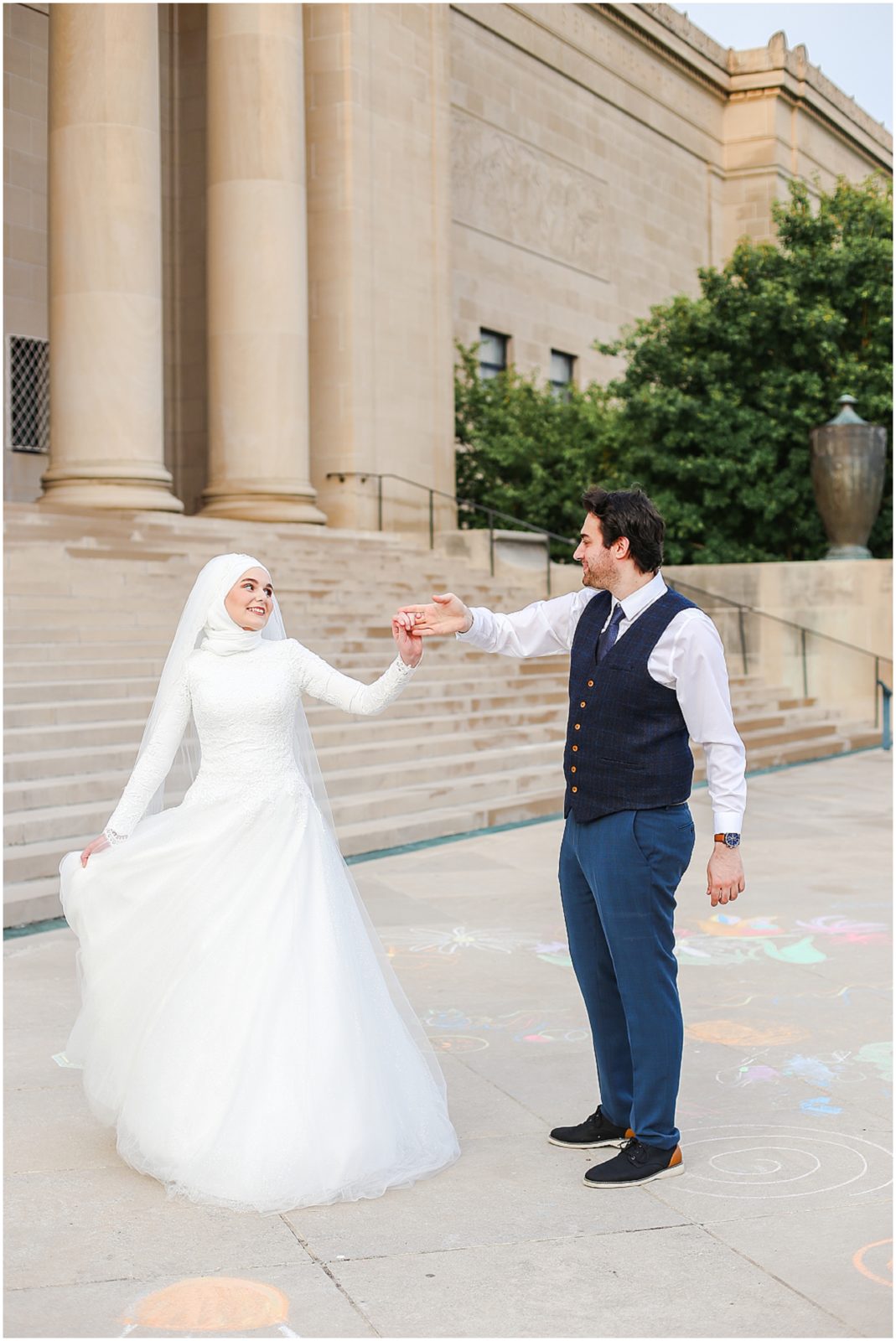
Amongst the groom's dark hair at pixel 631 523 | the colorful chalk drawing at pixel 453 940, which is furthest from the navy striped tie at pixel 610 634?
the colorful chalk drawing at pixel 453 940

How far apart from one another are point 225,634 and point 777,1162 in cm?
248

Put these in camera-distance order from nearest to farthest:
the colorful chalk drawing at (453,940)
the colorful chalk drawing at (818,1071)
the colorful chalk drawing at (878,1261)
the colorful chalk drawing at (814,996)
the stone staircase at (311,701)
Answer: the colorful chalk drawing at (878,1261) → the colorful chalk drawing at (818,1071) → the colorful chalk drawing at (814,996) → the colorful chalk drawing at (453,940) → the stone staircase at (311,701)

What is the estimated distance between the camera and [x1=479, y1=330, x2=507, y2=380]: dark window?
96.0 feet

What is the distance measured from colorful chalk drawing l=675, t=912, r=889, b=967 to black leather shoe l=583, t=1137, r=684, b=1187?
286 centimetres

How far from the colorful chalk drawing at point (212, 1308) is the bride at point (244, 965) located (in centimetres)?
52

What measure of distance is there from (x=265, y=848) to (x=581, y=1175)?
143 cm

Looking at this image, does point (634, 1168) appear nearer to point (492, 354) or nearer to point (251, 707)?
point (251, 707)

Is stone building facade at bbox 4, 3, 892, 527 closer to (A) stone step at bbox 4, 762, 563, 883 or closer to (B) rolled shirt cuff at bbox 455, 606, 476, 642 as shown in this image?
(A) stone step at bbox 4, 762, 563, 883

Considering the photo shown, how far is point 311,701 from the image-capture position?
12711mm

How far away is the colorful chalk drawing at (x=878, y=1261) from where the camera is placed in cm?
379

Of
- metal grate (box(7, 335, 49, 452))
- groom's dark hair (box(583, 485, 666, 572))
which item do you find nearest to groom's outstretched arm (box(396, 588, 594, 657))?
groom's dark hair (box(583, 485, 666, 572))

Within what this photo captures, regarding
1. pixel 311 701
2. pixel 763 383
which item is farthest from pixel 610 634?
pixel 763 383

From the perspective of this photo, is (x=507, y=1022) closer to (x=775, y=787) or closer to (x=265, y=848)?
(x=265, y=848)

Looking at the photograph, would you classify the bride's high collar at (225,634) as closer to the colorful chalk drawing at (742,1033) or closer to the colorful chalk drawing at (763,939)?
the colorful chalk drawing at (742,1033)
